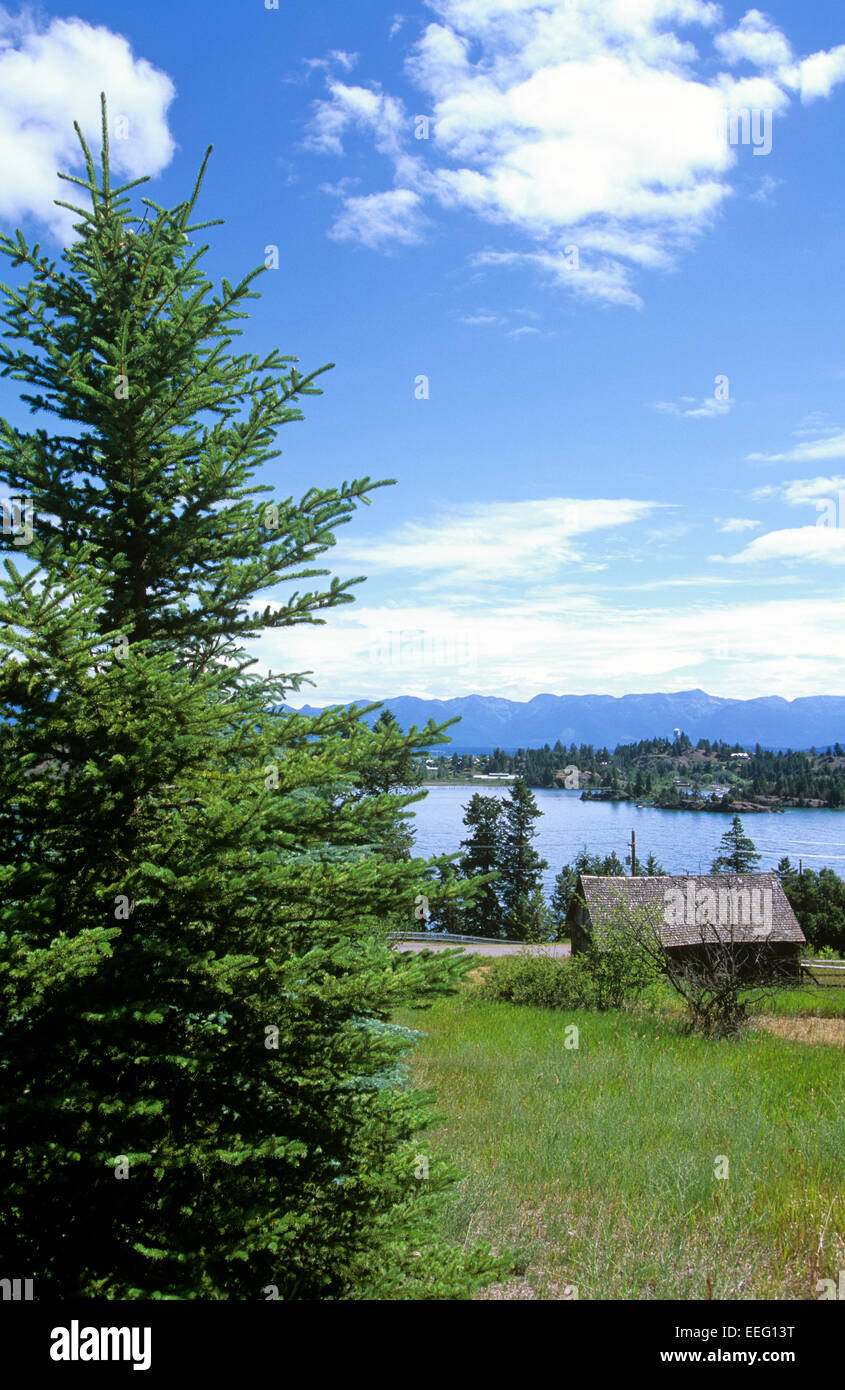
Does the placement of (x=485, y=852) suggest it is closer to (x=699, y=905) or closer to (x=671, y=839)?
(x=699, y=905)

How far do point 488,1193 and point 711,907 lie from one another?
35254mm

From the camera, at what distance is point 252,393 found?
16.2 ft

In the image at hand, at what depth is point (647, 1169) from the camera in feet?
20.1

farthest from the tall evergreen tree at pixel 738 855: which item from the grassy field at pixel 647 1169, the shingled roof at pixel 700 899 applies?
the grassy field at pixel 647 1169

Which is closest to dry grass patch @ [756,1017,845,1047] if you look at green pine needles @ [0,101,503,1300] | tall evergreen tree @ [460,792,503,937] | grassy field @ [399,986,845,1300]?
grassy field @ [399,986,845,1300]

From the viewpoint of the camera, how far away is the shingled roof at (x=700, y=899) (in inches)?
1487

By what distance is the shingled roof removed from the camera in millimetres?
37781

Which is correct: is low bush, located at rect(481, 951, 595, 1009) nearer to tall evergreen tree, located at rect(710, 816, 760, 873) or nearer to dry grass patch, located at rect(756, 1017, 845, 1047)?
dry grass patch, located at rect(756, 1017, 845, 1047)

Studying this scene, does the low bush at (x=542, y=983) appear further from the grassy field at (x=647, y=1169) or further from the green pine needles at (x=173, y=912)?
the green pine needles at (x=173, y=912)

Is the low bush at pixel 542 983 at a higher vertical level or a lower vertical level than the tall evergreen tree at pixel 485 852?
higher

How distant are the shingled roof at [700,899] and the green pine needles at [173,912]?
1342 inches

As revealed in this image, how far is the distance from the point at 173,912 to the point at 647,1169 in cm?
481
